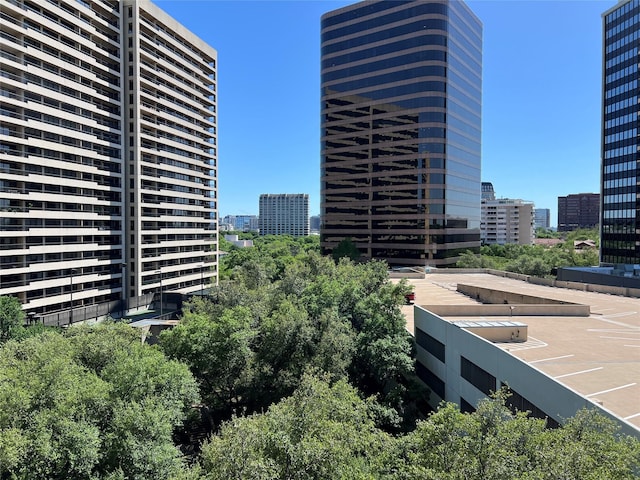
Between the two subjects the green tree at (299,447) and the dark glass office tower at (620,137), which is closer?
the green tree at (299,447)

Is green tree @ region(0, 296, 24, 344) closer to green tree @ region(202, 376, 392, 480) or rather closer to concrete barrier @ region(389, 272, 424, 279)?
green tree @ region(202, 376, 392, 480)

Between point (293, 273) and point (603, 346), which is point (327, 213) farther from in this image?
point (603, 346)

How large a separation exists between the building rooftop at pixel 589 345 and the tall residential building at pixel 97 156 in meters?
45.5

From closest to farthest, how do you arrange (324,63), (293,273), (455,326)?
(455,326)
(293,273)
(324,63)

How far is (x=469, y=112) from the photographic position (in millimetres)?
94312

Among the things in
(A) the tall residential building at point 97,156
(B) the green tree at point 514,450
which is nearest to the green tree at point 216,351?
(B) the green tree at point 514,450

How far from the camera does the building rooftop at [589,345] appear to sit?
16.6m

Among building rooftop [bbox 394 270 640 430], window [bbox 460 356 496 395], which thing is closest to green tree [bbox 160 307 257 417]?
window [bbox 460 356 496 395]

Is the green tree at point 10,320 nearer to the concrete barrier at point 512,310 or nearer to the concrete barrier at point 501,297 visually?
the concrete barrier at point 512,310

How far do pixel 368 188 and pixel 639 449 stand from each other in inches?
3326

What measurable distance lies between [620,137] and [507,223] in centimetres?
10994

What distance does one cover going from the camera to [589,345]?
76.6ft

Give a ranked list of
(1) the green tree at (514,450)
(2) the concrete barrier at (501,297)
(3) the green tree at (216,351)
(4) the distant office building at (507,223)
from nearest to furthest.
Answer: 1. (1) the green tree at (514,450)
2. (3) the green tree at (216,351)
3. (2) the concrete barrier at (501,297)
4. (4) the distant office building at (507,223)

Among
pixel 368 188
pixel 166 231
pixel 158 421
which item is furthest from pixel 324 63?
pixel 158 421
